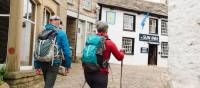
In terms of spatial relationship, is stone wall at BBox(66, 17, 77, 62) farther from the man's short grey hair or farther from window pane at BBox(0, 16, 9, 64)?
the man's short grey hair

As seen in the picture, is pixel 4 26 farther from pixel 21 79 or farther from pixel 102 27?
pixel 102 27

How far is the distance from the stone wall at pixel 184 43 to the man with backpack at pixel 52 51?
1951 mm

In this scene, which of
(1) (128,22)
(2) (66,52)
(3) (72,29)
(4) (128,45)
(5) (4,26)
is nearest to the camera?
(2) (66,52)

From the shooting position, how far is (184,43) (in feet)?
19.9

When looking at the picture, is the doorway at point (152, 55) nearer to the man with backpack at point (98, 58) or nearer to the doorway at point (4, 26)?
the doorway at point (4, 26)

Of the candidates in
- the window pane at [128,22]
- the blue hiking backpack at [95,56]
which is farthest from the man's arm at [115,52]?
the window pane at [128,22]

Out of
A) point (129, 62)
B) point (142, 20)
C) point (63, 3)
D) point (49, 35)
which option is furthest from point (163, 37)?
point (49, 35)

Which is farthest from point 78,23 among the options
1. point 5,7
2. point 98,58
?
point 98,58

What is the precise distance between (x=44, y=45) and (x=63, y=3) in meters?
13.0

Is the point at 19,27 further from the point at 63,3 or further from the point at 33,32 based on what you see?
the point at 63,3

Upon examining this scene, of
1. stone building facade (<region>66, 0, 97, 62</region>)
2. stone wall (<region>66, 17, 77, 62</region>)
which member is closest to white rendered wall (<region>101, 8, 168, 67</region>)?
stone building facade (<region>66, 0, 97, 62</region>)

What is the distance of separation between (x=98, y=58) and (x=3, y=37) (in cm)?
516

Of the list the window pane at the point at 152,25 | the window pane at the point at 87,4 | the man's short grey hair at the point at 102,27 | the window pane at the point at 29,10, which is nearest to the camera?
the man's short grey hair at the point at 102,27

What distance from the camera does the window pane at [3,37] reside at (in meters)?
11.4
